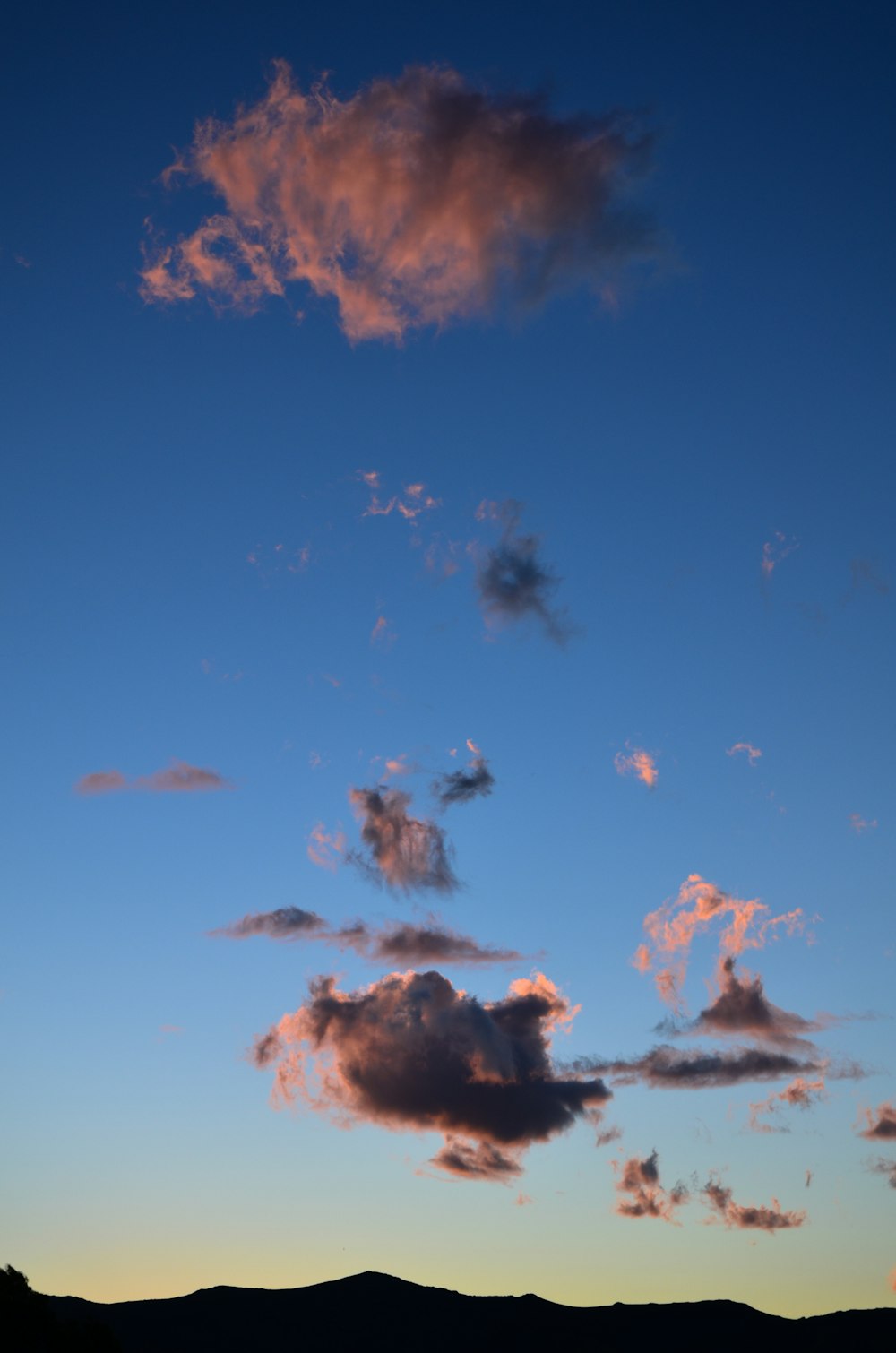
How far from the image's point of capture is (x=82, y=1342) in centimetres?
9331

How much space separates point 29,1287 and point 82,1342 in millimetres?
6644

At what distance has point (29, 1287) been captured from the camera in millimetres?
96000
